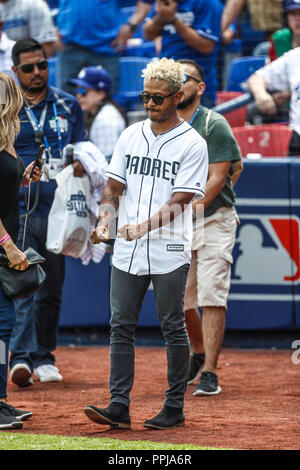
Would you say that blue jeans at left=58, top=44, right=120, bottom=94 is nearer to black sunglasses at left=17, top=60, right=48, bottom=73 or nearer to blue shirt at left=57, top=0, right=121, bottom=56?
blue shirt at left=57, top=0, right=121, bottom=56

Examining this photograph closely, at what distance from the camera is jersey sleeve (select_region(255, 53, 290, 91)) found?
8.17 metres

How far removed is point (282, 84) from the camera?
27.1 ft

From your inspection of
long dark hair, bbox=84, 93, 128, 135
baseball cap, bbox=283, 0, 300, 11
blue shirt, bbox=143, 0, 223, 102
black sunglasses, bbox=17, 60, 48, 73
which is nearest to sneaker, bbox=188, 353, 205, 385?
black sunglasses, bbox=17, 60, 48, 73

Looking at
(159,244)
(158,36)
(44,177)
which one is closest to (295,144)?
(158,36)

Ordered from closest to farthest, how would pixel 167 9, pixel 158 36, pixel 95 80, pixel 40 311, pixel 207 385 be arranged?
pixel 207 385 → pixel 40 311 → pixel 167 9 → pixel 95 80 → pixel 158 36

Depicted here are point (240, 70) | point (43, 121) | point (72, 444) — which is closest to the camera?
point (72, 444)

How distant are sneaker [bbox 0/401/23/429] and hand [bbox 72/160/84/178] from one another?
2.25 metres

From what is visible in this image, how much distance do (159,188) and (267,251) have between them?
127 inches

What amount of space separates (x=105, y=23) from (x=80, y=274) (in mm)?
3368

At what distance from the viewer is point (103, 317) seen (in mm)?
8273

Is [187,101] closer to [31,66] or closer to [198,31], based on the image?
[31,66]

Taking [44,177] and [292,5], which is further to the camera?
[292,5]

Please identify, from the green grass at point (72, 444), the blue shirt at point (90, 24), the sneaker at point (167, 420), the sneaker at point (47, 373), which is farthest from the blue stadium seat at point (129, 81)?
the green grass at point (72, 444)
